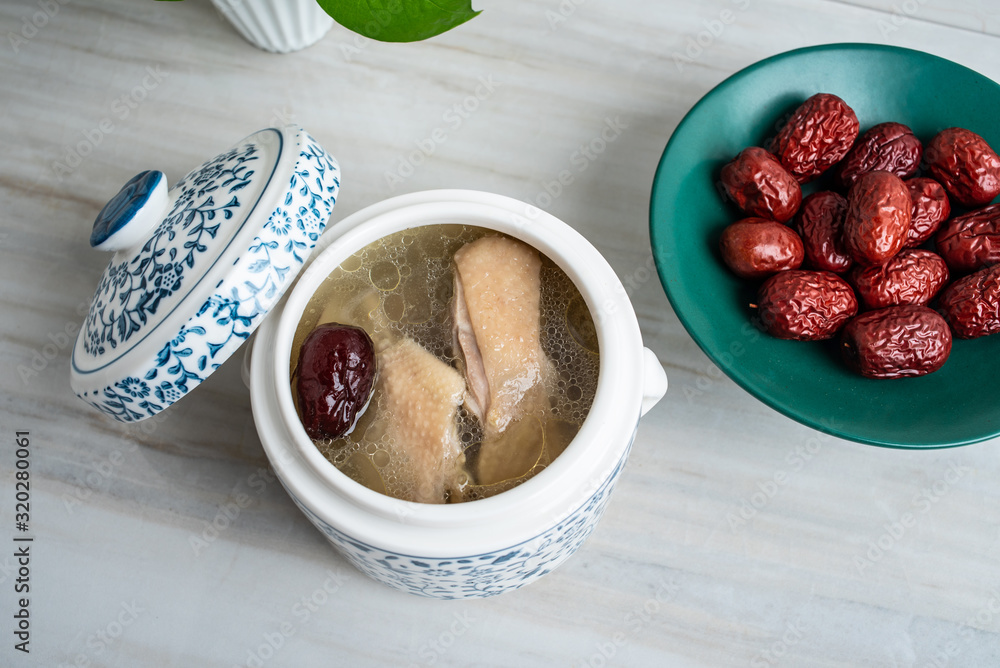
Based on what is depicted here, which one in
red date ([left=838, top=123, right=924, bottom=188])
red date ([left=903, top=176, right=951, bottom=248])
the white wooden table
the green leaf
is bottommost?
the white wooden table

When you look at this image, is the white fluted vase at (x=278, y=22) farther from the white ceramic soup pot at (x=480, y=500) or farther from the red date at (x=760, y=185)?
the red date at (x=760, y=185)

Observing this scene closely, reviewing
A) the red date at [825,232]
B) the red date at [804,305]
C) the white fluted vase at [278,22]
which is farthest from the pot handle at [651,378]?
the white fluted vase at [278,22]

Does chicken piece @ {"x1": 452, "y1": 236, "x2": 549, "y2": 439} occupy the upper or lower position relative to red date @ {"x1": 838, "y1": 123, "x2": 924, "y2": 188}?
lower

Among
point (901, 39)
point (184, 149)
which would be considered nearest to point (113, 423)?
point (184, 149)

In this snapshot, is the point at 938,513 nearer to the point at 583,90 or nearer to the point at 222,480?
the point at 583,90

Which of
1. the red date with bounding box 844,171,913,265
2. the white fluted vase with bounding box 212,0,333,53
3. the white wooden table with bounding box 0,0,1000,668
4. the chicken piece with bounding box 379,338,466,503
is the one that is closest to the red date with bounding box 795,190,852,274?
the red date with bounding box 844,171,913,265

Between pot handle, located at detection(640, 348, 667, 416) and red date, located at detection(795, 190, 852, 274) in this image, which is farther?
red date, located at detection(795, 190, 852, 274)

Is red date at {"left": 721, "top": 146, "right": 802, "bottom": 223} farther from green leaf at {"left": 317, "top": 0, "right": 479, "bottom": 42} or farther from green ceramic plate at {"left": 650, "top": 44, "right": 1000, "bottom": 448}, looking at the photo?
green leaf at {"left": 317, "top": 0, "right": 479, "bottom": 42}
